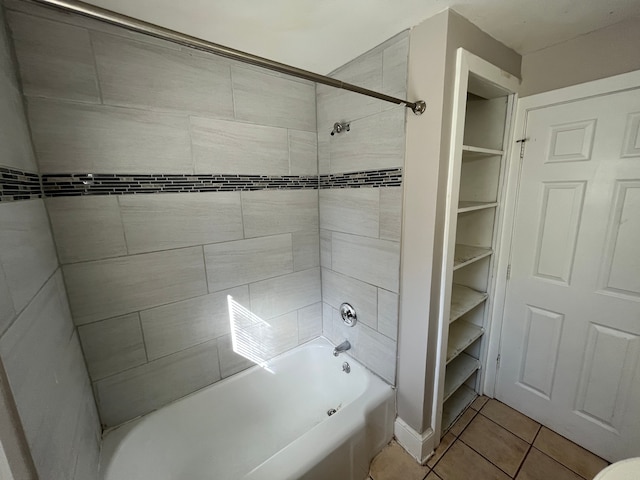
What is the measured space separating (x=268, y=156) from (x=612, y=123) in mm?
1656

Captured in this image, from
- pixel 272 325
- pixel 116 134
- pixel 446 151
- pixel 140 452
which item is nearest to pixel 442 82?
pixel 446 151

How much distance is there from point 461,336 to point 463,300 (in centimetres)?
24

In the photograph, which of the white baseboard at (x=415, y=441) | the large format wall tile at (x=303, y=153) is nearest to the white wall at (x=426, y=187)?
the white baseboard at (x=415, y=441)

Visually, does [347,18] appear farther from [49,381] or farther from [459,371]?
[459,371]

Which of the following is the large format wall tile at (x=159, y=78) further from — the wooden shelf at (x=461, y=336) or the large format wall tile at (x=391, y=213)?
the wooden shelf at (x=461, y=336)

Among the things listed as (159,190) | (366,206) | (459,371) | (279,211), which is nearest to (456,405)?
(459,371)

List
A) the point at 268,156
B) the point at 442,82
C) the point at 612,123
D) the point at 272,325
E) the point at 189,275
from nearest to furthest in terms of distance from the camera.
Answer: the point at 442,82 < the point at 612,123 < the point at 189,275 < the point at 268,156 < the point at 272,325

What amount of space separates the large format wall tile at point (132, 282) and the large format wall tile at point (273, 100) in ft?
2.67

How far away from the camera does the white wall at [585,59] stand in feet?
3.61

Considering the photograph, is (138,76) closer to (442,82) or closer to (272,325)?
(442,82)

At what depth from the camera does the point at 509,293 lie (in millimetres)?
1594

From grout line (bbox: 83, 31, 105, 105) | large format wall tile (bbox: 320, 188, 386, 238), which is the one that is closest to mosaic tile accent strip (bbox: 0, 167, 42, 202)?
grout line (bbox: 83, 31, 105, 105)

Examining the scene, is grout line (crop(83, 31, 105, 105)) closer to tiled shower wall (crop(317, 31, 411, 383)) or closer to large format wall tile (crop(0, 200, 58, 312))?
large format wall tile (crop(0, 200, 58, 312))

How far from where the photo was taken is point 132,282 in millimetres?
1197
